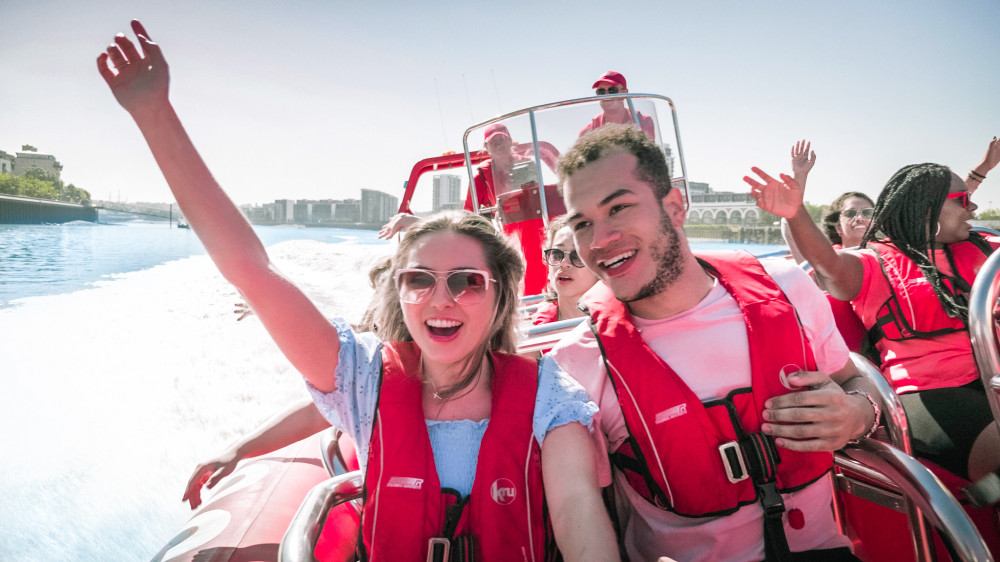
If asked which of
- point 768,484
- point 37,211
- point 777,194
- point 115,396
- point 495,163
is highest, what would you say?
point 37,211

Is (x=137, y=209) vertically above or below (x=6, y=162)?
below

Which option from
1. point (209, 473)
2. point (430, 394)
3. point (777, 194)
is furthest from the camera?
point (777, 194)

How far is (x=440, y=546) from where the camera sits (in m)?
1.10

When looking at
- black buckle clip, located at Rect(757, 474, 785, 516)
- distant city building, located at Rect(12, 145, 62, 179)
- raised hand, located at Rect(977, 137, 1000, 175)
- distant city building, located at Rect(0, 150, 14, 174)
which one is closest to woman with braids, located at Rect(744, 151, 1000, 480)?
black buckle clip, located at Rect(757, 474, 785, 516)

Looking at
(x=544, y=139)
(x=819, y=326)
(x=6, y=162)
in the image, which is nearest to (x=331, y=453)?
(x=819, y=326)

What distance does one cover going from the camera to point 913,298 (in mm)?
2092

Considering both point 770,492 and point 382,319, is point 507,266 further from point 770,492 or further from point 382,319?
point 770,492

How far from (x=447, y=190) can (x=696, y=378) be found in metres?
4.33

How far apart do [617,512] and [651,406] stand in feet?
1.37

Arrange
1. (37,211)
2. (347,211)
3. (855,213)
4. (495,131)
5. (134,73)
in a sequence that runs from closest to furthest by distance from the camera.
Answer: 1. (134,73)
2. (855,213)
3. (495,131)
4. (37,211)
5. (347,211)

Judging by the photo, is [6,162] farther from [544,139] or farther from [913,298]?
[913,298]

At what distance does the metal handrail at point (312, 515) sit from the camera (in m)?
1.03

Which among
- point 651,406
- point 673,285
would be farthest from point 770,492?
point 673,285

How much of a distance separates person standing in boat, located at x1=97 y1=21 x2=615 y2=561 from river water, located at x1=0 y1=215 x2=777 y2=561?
1.44 feet
